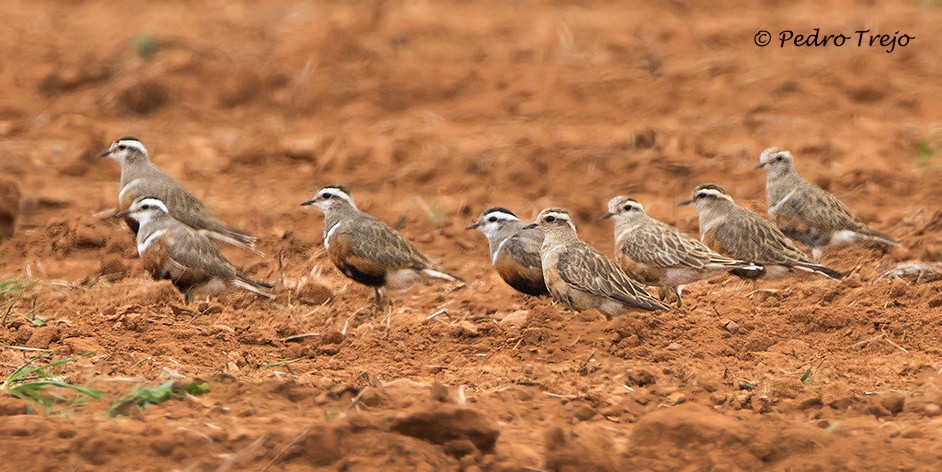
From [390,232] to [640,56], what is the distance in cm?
864

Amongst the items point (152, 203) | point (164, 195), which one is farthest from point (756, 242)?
point (164, 195)

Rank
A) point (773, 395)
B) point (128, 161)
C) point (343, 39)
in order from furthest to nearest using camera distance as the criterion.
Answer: point (343, 39)
point (128, 161)
point (773, 395)

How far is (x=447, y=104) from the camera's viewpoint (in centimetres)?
1662

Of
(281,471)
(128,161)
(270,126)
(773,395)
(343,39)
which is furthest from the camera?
(343,39)

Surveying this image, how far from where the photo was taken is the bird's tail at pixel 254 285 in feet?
31.9

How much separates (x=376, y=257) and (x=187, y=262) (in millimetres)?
1273

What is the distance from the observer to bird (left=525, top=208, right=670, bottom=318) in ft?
28.4

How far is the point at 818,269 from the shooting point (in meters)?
9.48

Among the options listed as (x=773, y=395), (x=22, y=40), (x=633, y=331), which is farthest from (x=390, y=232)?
(x=22, y=40)

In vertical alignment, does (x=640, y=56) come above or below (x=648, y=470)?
above

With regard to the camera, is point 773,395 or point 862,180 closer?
point 773,395

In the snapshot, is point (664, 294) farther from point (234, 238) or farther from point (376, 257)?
point (234, 238)

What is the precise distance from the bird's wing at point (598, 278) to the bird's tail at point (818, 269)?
128 centimetres

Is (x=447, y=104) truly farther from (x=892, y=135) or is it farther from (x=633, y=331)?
(x=633, y=331)
